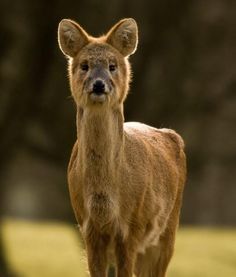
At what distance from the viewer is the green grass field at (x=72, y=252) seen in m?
24.0

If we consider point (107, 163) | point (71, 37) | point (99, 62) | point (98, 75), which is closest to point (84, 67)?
point (99, 62)

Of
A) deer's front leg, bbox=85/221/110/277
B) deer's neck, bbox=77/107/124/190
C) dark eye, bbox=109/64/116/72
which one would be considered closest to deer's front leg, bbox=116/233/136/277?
deer's front leg, bbox=85/221/110/277

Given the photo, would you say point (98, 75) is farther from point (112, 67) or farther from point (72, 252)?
point (72, 252)

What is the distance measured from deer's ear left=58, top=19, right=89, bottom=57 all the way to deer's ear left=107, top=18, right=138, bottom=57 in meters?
0.24

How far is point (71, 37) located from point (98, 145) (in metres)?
1.02

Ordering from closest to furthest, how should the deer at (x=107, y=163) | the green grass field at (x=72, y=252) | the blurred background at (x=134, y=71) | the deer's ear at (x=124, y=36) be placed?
1. the deer at (x=107, y=163)
2. the deer's ear at (x=124, y=36)
3. the blurred background at (x=134, y=71)
4. the green grass field at (x=72, y=252)

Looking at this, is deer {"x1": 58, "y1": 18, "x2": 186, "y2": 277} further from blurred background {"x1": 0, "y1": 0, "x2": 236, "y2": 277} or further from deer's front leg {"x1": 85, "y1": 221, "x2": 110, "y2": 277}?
blurred background {"x1": 0, "y1": 0, "x2": 236, "y2": 277}

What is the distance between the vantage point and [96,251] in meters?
12.3

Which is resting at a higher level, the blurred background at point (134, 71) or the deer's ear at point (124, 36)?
the deer's ear at point (124, 36)

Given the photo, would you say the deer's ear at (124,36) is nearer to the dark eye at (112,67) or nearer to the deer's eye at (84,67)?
the dark eye at (112,67)

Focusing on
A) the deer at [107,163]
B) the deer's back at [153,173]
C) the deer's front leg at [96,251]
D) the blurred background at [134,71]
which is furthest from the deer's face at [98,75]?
the blurred background at [134,71]

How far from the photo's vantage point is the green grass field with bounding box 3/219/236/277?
24.0 m

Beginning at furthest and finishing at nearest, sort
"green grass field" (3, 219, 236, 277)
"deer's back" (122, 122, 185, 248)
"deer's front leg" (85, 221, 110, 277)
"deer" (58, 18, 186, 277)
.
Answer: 1. "green grass field" (3, 219, 236, 277)
2. "deer's back" (122, 122, 185, 248)
3. "deer's front leg" (85, 221, 110, 277)
4. "deer" (58, 18, 186, 277)

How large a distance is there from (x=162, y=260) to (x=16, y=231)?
15303mm
